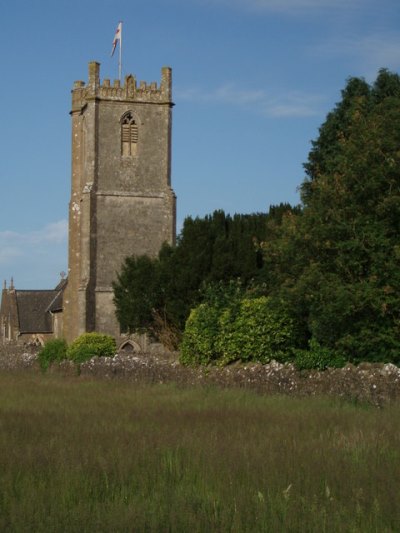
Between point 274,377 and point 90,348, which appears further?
point 90,348

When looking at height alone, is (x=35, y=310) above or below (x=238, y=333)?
above

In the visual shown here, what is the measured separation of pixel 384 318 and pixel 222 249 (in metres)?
18.7

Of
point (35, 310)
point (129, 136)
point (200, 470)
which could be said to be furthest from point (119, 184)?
point (200, 470)

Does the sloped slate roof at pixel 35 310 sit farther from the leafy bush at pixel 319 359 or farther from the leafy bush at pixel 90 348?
the leafy bush at pixel 319 359

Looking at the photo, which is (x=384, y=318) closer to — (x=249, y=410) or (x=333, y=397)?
(x=333, y=397)

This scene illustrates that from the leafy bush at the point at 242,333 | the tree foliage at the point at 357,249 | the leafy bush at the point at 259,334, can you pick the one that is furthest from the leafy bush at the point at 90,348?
the tree foliage at the point at 357,249

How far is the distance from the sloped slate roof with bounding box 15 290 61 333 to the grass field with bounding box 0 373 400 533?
6148cm

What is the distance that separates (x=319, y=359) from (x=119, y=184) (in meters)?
36.0

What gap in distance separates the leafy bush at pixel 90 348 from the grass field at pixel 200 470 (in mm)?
20077

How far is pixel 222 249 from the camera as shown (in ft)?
133

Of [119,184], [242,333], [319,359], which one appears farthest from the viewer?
[119,184]

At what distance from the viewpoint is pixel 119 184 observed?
5669cm

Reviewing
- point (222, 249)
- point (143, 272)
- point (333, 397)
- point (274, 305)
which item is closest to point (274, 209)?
point (222, 249)

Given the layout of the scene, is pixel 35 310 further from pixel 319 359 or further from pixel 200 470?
pixel 200 470
